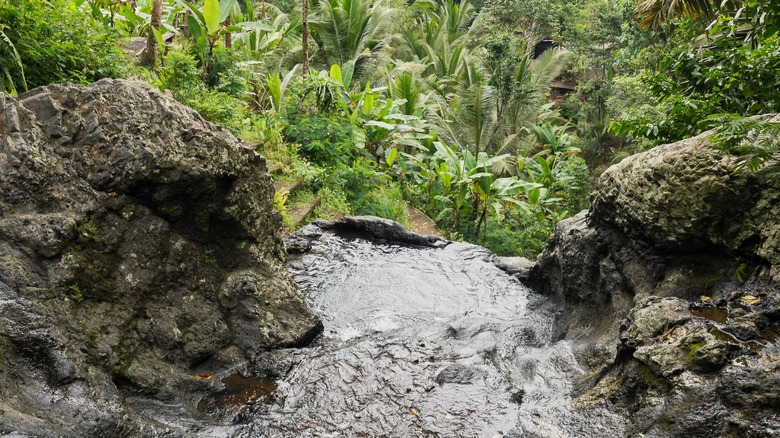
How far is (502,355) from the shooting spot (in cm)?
525

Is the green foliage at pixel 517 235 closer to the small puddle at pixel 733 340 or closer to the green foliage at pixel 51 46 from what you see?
the green foliage at pixel 51 46

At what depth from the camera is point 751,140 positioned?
3662mm

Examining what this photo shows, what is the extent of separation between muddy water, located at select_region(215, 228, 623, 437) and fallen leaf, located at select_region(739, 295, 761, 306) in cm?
124

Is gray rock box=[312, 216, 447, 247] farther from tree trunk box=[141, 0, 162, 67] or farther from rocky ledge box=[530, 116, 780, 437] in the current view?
tree trunk box=[141, 0, 162, 67]

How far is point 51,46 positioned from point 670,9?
23.4 feet

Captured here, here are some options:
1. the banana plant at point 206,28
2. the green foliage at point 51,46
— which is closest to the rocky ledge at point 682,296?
the green foliage at point 51,46

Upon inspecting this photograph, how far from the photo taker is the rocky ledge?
3.28 meters

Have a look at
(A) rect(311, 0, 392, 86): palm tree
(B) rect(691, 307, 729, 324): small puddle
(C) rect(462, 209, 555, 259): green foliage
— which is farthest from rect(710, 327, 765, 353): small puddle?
(A) rect(311, 0, 392, 86): palm tree

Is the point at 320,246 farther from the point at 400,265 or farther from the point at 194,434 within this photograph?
the point at 194,434

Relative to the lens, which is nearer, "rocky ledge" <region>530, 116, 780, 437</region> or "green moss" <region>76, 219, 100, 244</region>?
"rocky ledge" <region>530, 116, 780, 437</region>

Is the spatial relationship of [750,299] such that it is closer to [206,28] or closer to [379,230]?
[379,230]

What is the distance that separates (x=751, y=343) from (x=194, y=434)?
11.2 ft

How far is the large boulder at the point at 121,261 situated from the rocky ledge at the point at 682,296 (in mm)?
2635

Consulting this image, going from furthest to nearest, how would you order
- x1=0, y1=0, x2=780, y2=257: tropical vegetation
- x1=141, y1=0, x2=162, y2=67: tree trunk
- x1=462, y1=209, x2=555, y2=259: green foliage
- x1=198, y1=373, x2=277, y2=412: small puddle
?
1. x1=462, y1=209, x2=555, y2=259: green foliage
2. x1=141, y1=0, x2=162, y2=67: tree trunk
3. x1=0, y1=0, x2=780, y2=257: tropical vegetation
4. x1=198, y1=373, x2=277, y2=412: small puddle
